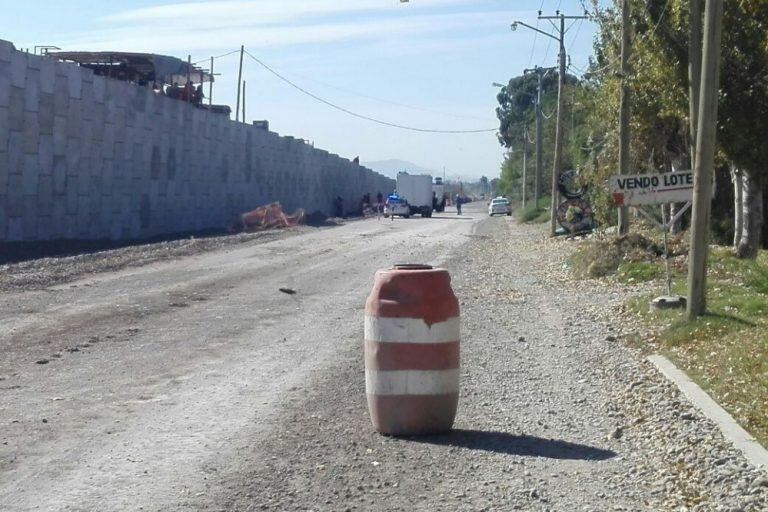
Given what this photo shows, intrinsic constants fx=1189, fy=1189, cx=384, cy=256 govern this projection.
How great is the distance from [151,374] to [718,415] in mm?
5613

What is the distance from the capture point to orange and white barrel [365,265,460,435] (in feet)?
28.7

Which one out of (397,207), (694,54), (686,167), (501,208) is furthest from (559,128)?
(501,208)

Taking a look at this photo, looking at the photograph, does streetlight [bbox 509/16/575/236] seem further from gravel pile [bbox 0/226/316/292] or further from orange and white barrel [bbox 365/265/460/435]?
orange and white barrel [bbox 365/265/460/435]

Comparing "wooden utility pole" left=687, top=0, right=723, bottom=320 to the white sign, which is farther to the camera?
the white sign

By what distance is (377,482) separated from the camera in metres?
7.62

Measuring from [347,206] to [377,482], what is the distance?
85782mm

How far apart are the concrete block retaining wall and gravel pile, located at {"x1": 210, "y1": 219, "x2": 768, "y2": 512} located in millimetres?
20664

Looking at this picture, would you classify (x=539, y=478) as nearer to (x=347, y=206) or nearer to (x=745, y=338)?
(x=745, y=338)

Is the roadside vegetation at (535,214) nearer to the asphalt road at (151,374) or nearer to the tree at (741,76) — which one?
the tree at (741,76)

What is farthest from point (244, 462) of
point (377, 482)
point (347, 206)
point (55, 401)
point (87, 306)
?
point (347, 206)

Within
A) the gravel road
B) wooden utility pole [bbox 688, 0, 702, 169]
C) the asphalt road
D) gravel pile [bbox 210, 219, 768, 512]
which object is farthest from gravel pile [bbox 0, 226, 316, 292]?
wooden utility pole [bbox 688, 0, 702, 169]

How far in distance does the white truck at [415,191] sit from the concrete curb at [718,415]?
70797mm

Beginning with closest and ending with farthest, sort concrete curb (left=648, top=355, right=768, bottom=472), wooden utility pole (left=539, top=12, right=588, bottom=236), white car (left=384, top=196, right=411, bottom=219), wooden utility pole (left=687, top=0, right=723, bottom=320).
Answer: concrete curb (left=648, top=355, right=768, bottom=472) < wooden utility pole (left=687, top=0, right=723, bottom=320) < wooden utility pole (left=539, top=12, right=588, bottom=236) < white car (left=384, top=196, right=411, bottom=219)

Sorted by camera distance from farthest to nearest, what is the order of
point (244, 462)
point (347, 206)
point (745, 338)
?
point (347, 206) < point (745, 338) < point (244, 462)
